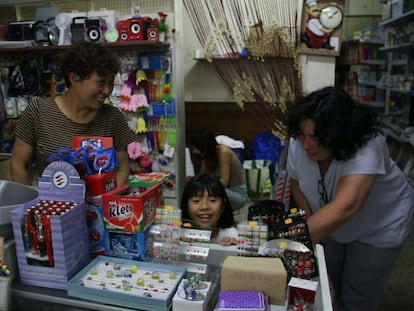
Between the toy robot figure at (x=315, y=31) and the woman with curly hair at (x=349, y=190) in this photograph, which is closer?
the woman with curly hair at (x=349, y=190)

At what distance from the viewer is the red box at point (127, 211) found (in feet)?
3.04

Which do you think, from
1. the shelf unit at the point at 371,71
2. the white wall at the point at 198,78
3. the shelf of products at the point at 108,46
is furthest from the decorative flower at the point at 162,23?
the shelf unit at the point at 371,71

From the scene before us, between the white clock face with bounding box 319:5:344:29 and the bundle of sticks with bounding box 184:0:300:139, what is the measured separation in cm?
26

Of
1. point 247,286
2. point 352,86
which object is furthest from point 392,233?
point 352,86

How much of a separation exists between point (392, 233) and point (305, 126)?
63 centimetres

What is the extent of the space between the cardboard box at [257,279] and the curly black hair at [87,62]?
1059 millimetres

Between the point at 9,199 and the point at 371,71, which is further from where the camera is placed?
the point at 371,71

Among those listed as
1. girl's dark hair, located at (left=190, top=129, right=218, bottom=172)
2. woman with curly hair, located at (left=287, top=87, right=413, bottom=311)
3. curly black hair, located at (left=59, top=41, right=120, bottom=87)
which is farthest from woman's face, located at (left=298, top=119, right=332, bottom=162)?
girl's dark hair, located at (left=190, top=129, right=218, bottom=172)

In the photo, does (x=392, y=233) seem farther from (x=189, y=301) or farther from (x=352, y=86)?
(x=352, y=86)

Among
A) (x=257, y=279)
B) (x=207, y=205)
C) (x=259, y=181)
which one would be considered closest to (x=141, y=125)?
(x=259, y=181)

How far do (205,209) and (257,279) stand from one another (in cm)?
68

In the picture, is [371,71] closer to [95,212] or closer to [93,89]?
[93,89]

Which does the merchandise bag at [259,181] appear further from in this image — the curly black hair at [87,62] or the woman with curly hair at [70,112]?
the curly black hair at [87,62]

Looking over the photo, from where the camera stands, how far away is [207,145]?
2.83 metres
